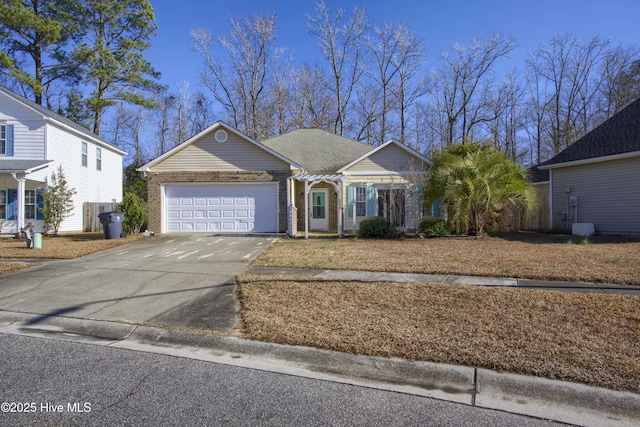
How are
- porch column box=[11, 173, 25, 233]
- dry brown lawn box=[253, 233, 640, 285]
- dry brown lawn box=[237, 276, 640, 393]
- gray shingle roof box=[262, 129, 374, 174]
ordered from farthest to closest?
gray shingle roof box=[262, 129, 374, 174]
porch column box=[11, 173, 25, 233]
dry brown lawn box=[253, 233, 640, 285]
dry brown lawn box=[237, 276, 640, 393]

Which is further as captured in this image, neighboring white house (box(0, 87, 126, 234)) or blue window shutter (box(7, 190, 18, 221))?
blue window shutter (box(7, 190, 18, 221))

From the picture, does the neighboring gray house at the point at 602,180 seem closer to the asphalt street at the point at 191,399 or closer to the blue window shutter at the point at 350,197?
the blue window shutter at the point at 350,197

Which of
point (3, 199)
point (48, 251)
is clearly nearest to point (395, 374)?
point (48, 251)

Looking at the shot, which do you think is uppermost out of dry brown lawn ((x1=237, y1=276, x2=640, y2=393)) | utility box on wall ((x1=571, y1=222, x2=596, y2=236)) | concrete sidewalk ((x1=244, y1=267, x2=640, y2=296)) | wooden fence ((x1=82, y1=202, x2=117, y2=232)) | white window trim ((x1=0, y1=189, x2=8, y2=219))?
white window trim ((x1=0, y1=189, x2=8, y2=219))

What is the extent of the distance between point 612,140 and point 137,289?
18.3 m

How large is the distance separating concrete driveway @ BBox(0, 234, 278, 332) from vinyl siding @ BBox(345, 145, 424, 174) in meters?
8.06

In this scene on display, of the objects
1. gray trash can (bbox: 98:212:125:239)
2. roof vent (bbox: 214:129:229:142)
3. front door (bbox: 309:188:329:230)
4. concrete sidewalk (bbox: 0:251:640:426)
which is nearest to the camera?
concrete sidewalk (bbox: 0:251:640:426)

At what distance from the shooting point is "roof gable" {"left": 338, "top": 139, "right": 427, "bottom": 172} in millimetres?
17672

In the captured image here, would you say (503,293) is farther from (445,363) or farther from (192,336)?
(192,336)

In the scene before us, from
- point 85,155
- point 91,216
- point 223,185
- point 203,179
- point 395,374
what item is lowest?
point 395,374

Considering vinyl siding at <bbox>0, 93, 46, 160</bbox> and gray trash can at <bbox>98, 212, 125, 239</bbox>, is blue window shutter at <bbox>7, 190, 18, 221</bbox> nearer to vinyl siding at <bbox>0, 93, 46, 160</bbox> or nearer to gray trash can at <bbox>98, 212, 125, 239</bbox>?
vinyl siding at <bbox>0, 93, 46, 160</bbox>

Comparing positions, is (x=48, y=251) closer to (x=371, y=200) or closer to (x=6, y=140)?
(x=6, y=140)

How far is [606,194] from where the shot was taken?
15875 mm

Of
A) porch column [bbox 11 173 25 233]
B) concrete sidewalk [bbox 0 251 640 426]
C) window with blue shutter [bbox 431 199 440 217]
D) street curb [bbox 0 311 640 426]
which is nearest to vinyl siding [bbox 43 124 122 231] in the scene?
porch column [bbox 11 173 25 233]
